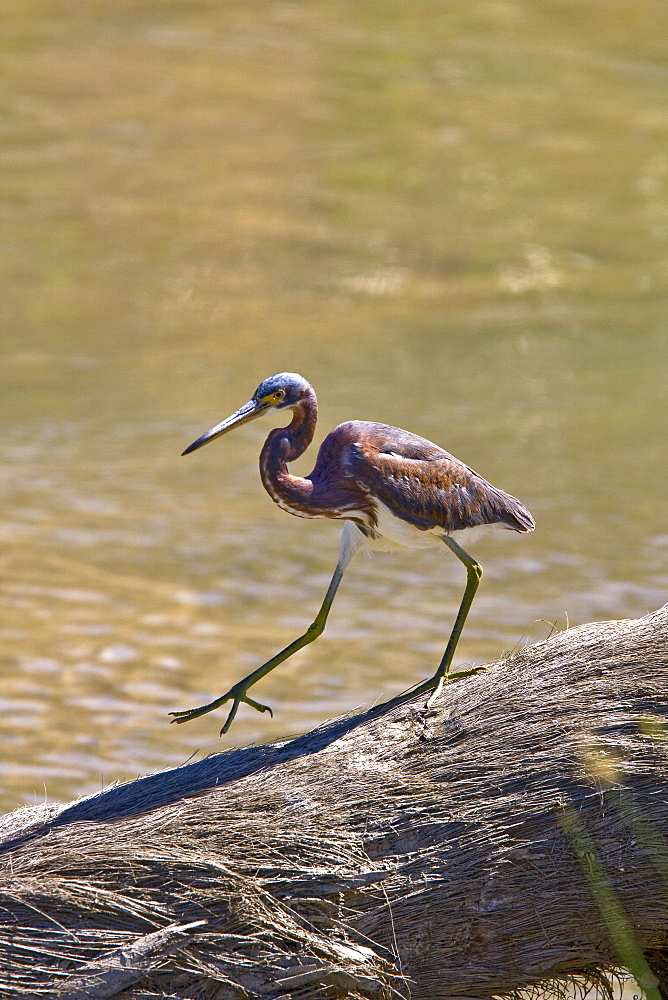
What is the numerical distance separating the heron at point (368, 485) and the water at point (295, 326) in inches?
182

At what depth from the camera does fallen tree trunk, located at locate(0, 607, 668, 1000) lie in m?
5.47

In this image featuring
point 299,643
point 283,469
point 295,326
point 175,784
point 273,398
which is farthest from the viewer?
point 295,326

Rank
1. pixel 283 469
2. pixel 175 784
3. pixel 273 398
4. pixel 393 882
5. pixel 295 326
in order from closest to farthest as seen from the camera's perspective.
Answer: pixel 393 882
pixel 283 469
pixel 273 398
pixel 175 784
pixel 295 326

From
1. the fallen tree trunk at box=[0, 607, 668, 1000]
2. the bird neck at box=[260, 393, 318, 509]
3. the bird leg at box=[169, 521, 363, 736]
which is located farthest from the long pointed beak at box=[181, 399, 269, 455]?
the fallen tree trunk at box=[0, 607, 668, 1000]

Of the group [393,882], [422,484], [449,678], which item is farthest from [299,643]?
[393,882]

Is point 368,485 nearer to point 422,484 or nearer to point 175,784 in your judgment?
point 422,484

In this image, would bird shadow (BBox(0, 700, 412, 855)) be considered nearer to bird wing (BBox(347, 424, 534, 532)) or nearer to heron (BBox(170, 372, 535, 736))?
heron (BBox(170, 372, 535, 736))

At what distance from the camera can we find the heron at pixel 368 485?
5.93 m

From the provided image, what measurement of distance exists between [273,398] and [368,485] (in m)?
0.56

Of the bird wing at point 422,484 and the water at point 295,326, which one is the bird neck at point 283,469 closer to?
the bird wing at point 422,484

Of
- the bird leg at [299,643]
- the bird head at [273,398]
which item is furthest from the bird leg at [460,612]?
the bird head at [273,398]

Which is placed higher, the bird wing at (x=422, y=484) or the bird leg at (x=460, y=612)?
the bird wing at (x=422, y=484)

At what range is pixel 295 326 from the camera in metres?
21.0

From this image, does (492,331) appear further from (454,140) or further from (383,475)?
(383,475)
